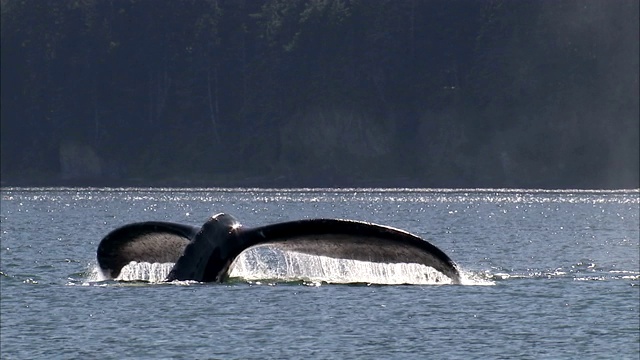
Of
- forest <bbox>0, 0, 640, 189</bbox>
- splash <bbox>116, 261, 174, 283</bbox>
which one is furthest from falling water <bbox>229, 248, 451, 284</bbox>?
forest <bbox>0, 0, 640, 189</bbox>

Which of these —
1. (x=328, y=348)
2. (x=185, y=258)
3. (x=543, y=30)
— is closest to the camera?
(x=328, y=348)

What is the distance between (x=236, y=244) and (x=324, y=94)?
12429cm

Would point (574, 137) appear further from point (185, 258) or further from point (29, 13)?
point (185, 258)

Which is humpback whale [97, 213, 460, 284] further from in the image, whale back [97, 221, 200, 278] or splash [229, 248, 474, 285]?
splash [229, 248, 474, 285]

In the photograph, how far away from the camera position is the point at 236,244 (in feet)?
104

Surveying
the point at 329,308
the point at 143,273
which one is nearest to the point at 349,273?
the point at 143,273

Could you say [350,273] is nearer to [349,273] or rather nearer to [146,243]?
[349,273]

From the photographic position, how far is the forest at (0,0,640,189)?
474ft

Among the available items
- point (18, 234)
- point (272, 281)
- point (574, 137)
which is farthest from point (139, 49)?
point (272, 281)

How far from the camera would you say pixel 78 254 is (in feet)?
174

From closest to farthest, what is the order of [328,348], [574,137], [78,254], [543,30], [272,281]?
[328,348] < [272,281] < [78,254] < [574,137] < [543,30]

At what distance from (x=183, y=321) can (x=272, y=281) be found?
5901mm

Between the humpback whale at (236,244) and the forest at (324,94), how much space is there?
108582 mm

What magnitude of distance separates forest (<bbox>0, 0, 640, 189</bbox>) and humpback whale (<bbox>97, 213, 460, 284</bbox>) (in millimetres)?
108582
